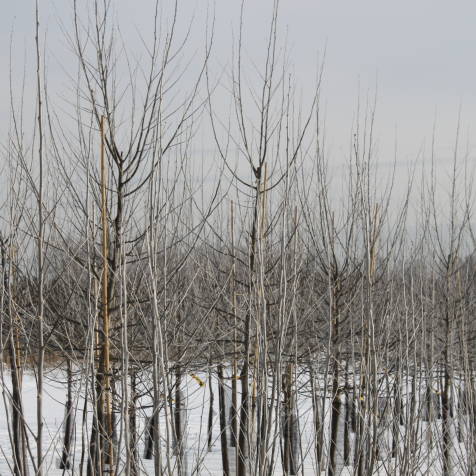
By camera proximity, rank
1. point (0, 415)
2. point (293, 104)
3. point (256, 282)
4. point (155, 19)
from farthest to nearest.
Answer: point (0, 415) → point (293, 104) → point (155, 19) → point (256, 282)

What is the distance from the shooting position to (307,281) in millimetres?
8898

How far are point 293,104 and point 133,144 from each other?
1664 millimetres

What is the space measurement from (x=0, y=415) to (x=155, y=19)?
1738 cm

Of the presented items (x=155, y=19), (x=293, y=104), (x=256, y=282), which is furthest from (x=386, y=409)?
A: (x=155, y=19)

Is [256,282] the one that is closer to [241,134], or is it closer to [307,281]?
[241,134]

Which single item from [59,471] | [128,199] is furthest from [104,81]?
[59,471]

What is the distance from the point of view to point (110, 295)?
5.50 m

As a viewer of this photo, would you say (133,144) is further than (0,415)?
No

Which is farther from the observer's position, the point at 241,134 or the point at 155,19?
the point at 241,134

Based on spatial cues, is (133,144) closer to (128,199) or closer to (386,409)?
(128,199)

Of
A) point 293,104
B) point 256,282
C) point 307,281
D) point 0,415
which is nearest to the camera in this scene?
point 256,282

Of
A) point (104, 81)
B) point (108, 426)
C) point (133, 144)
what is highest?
point (104, 81)

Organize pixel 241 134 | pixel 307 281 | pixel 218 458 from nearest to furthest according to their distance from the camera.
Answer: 1. pixel 241 134
2. pixel 307 281
3. pixel 218 458

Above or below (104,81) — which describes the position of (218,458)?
below
